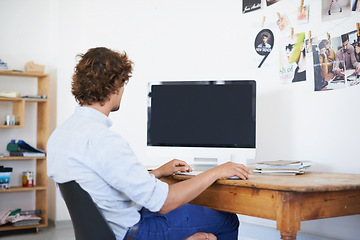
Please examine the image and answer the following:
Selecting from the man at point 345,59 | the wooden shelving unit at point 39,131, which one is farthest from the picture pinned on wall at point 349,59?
the wooden shelving unit at point 39,131

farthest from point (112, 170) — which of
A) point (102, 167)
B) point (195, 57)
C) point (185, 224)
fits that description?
point (195, 57)

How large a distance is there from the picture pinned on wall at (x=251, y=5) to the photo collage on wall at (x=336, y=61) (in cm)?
53

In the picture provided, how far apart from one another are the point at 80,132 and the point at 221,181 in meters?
0.65

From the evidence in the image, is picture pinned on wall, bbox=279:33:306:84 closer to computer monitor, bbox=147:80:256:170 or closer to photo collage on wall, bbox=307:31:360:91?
photo collage on wall, bbox=307:31:360:91

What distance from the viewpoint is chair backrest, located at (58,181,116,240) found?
59.9 inches

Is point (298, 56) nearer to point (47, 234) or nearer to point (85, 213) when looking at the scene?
point (85, 213)

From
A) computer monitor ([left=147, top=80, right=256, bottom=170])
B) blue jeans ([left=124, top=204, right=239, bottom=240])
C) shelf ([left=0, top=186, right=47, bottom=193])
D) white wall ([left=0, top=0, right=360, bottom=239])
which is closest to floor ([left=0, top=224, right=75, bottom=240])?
white wall ([left=0, top=0, right=360, bottom=239])

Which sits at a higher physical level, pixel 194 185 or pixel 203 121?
pixel 203 121

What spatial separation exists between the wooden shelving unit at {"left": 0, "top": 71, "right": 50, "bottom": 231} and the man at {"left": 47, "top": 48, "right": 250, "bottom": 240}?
2.72 meters

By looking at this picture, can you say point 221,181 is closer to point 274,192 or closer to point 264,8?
point 274,192

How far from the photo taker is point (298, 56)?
2.89 metres

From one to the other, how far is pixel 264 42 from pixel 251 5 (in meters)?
0.31

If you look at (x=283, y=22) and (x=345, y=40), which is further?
(x=283, y=22)

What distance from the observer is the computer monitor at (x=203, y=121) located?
2510 millimetres
